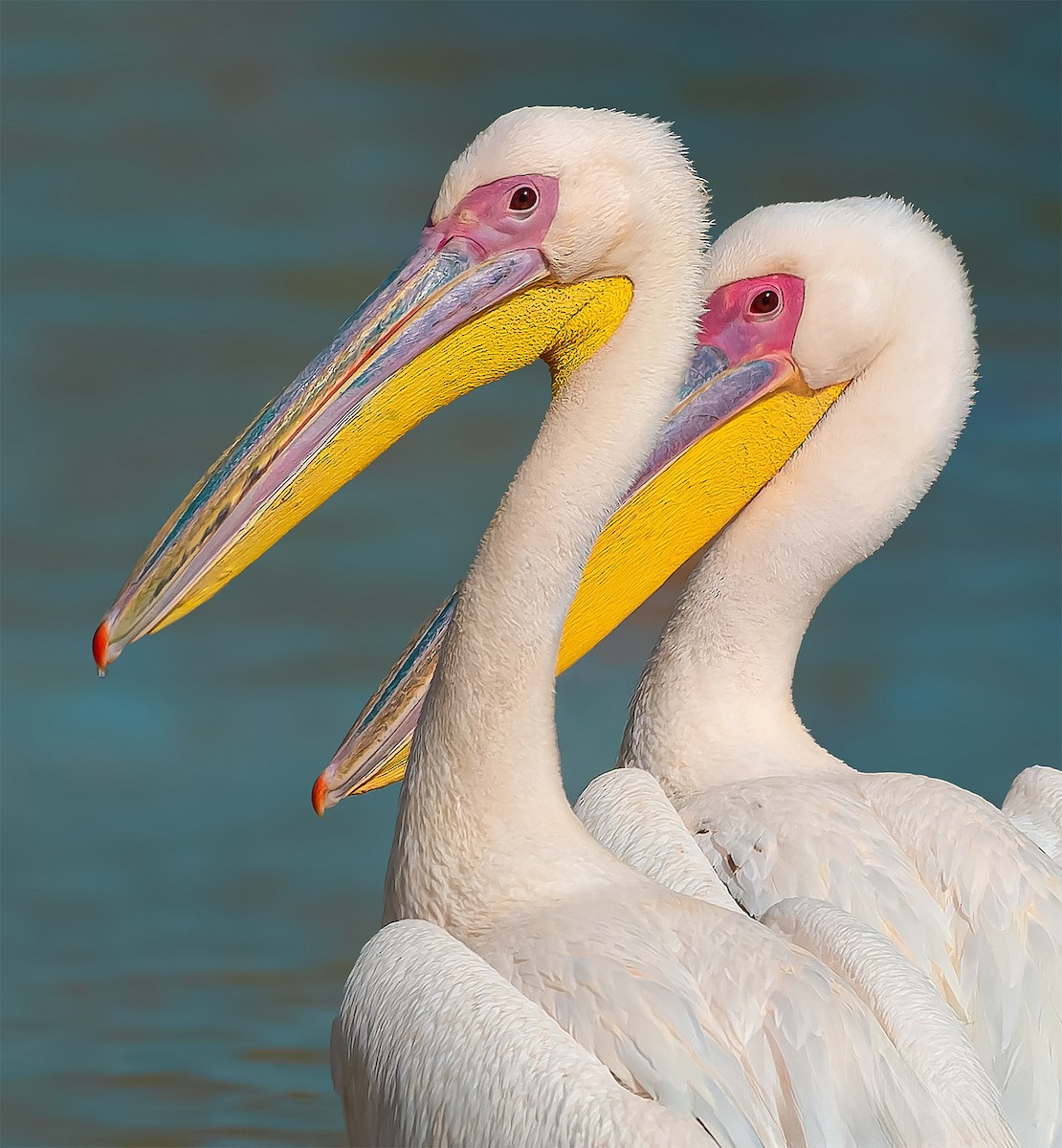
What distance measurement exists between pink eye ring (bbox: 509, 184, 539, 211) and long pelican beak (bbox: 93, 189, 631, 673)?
1.5 inches

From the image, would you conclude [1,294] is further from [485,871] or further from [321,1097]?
[485,871]

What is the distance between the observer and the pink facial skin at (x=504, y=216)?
2.35m

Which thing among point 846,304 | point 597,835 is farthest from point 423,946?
point 846,304

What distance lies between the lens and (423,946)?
1970 mm

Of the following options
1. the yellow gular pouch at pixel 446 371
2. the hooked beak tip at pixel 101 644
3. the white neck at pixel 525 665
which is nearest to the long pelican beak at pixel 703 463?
the yellow gular pouch at pixel 446 371

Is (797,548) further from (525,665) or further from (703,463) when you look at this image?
(525,665)

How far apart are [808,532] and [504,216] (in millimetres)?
947

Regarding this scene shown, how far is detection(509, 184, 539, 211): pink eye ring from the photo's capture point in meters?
2.35

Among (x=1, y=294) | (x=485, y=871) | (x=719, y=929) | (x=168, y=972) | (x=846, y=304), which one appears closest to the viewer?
(x=719, y=929)

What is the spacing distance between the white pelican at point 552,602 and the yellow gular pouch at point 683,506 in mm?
693

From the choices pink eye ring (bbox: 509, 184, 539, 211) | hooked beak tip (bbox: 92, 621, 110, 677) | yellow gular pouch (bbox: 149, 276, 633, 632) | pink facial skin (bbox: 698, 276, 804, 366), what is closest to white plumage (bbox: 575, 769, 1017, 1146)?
yellow gular pouch (bbox: 149, 276, 633, 632)

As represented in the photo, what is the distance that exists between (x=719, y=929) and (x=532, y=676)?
1.38ft

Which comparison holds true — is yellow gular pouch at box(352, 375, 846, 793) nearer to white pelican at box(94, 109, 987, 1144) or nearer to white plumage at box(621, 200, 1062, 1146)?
white plumage at box(621, 200, 1062, 1146)

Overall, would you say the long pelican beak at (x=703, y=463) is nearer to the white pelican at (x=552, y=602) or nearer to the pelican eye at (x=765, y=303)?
the pelican eye at (x=765, y=303)
